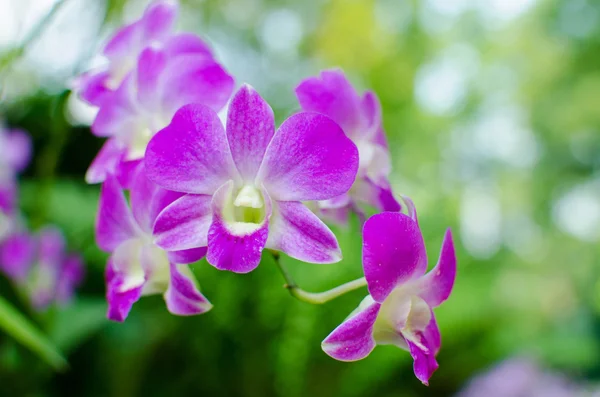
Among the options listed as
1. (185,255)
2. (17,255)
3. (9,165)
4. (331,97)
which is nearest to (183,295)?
(185,255)

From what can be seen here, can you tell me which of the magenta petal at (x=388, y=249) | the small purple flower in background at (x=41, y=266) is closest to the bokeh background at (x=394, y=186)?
the small purple flower in background at (x=41, y=266)

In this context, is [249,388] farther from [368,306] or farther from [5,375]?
[368,306]

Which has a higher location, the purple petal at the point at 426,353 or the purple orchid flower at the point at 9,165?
the purple petal at the point at 426,353

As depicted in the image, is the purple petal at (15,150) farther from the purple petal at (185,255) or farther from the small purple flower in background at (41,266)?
the purple petal at (185,255)

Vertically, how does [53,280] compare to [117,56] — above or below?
below

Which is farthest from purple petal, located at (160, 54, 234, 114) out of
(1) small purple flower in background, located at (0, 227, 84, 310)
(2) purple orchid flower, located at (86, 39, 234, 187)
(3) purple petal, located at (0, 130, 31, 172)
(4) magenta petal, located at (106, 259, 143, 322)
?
(3) purple petal, located at (0, 130, 31, 172)

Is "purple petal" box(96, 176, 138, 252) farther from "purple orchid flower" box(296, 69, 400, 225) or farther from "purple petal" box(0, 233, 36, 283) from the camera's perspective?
"purple petal" box(0, 233, 36, 283)

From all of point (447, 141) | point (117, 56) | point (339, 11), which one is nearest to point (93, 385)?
point (117, 56)
